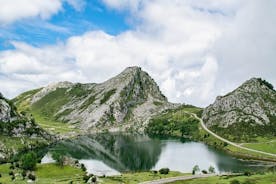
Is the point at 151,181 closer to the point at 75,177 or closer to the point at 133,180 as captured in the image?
the point at 133,180

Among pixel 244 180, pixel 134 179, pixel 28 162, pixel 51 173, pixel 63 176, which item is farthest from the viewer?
pixel 51 173

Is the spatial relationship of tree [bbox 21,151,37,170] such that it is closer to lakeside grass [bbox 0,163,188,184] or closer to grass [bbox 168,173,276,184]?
lakeside grass [bbox 0,163,188,184]

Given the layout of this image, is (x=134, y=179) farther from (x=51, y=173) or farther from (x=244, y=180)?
(x=244, y=180)

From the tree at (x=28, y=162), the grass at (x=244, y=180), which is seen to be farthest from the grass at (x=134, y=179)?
the tree at (x=28, y=162)

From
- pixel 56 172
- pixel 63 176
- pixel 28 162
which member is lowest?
pixel 63 176

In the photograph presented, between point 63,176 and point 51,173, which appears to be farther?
point 51,173

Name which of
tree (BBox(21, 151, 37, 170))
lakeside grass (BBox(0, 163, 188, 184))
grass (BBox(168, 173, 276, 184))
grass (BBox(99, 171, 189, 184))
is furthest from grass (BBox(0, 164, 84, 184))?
grass (BBox(168, 173, 276, 184))

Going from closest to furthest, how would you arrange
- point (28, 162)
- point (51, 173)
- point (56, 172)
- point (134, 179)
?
point (134, 179) → point (28, 162) → point (51, 173) → point (56, 172)

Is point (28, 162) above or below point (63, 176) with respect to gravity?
above

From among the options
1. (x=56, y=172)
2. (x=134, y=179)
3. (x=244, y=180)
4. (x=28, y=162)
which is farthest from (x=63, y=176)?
(x=244, y=180)

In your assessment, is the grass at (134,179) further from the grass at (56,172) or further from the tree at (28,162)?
the tree at (28,162)

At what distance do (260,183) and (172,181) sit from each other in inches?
1335

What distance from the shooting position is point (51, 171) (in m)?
165

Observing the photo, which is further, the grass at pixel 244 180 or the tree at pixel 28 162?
the tree at pixel 28 162
